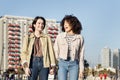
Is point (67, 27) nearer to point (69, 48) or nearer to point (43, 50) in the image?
point (69, 48)

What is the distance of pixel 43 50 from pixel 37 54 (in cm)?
12

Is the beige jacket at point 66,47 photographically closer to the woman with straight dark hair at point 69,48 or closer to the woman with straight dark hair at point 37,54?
the woman with straight dark hair at point 69,48

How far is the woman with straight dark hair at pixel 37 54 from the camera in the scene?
26.2ft

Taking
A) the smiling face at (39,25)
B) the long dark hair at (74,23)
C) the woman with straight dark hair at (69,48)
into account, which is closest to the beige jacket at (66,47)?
the woman with straight dark hair at (69,48)

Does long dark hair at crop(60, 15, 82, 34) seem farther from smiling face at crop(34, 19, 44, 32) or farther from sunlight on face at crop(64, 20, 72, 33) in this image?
smiling face at crop(34, 19, 44, 32)

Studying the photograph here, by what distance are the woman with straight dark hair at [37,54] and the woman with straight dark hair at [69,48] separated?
183 millimetres

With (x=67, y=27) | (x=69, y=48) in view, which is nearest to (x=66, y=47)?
(x=69, y=48)

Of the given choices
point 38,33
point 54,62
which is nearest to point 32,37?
point 38,33

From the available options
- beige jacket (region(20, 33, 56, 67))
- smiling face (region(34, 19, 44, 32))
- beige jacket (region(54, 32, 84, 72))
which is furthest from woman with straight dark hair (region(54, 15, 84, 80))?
smiling face (region(34, 19, 44, 32))

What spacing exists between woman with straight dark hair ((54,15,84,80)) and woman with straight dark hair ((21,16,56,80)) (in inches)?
7.2

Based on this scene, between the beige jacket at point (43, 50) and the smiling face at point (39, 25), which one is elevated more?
the smiling face at point (39, 25)

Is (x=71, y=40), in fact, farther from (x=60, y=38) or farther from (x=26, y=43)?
(x=26, y=43)

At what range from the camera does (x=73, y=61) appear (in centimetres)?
786

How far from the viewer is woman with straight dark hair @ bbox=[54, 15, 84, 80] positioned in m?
7.81
